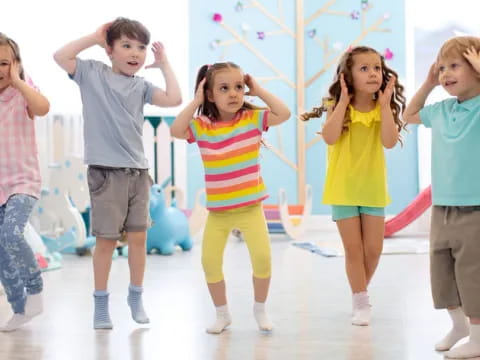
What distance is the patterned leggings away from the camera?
243cm

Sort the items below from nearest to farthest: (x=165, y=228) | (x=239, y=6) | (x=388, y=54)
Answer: (x=165, y=228)
(x=388, y=54)
(x=239, y=6)

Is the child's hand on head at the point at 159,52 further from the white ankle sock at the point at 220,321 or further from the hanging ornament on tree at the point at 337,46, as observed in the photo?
the hanging ornament on tree at the point at 337,46

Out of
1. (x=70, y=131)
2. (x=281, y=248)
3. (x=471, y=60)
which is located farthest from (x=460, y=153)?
(x=70, y=131)

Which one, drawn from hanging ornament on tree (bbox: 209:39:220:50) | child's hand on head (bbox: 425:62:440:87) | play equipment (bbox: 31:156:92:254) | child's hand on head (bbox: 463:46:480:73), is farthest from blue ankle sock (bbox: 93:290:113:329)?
hanging ornament on tree (bbox: 209:39:220:50)

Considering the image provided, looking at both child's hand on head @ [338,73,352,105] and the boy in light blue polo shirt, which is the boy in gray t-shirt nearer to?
child's hand on head @ [338,73,352,105]

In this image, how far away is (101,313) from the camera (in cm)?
252

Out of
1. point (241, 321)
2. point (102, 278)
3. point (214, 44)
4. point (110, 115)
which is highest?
point (214, 44)

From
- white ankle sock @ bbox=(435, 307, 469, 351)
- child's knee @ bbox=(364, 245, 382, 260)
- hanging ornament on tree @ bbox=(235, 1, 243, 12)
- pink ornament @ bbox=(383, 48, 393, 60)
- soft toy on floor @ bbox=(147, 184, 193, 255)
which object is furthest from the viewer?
hanging ornament on tree @ bbox=(235, 1, 243, 12)

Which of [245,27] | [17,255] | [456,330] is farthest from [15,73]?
[245,27]

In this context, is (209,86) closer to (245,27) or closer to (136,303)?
(136,303)

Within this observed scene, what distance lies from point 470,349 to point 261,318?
680mm

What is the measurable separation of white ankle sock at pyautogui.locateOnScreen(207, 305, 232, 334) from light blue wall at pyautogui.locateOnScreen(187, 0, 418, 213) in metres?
3.93

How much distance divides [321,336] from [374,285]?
106 cm

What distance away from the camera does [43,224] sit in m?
4.75
